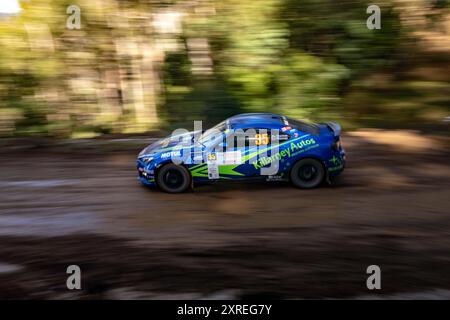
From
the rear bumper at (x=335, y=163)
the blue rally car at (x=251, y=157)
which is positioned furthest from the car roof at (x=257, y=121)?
A: the rear bumper at (x=335, y=163)

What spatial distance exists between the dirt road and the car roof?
3.93 feet

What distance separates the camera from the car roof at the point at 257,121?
8430 millimetres

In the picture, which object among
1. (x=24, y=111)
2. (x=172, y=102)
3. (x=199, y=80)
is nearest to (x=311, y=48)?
(x=199, y=80)

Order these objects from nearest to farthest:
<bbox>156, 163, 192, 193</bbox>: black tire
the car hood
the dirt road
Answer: the dirt road → <bbox>156, 163, 192, 193</bbox>: black tire → the car hood

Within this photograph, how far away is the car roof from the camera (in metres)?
8.43

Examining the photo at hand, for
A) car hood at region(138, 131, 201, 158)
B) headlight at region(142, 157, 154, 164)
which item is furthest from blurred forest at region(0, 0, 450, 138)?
headlight at region(142, 157, 154, 164)

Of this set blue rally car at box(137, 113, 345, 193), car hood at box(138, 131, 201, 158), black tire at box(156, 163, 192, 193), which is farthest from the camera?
car hood at box(138, 131, 201, 158)

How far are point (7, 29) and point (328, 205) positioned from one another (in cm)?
1207

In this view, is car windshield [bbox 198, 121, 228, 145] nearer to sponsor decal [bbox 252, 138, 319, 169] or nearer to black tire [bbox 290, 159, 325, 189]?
sponsor decal [bbox 252, 138, 319, 169]

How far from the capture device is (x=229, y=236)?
6.59 m

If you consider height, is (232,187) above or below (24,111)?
below
